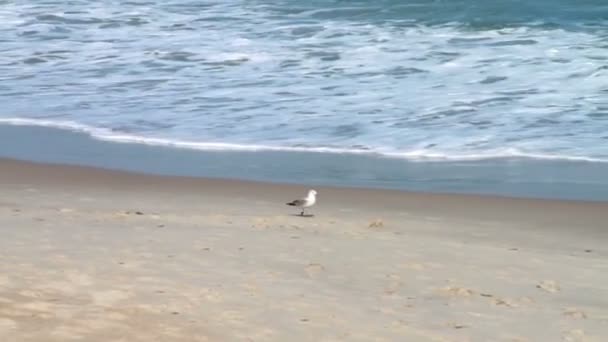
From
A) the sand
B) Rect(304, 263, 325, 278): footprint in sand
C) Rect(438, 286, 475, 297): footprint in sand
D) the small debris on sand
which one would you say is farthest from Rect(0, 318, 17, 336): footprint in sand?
the small debris on sand

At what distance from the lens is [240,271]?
6430 millimetres

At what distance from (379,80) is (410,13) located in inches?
192

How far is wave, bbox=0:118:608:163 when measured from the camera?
9656 millimetres

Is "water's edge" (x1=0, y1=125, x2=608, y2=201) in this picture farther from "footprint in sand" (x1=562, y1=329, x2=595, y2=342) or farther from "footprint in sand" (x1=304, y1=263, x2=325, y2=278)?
"footprint in sand" (x1=562, y1=329, x2=595, y2=342)

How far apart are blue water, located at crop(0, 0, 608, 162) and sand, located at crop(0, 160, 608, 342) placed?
156cm

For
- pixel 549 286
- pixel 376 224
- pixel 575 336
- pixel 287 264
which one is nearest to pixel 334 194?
pixel 376 224

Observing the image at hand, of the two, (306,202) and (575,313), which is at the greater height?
(575,313)

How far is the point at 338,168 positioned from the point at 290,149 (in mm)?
684

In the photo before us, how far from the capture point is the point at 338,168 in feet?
31.5

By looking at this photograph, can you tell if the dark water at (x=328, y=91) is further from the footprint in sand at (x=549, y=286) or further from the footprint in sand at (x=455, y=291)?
the footprint in sand at (x=455, y=291)

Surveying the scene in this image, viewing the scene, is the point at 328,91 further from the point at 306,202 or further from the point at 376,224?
the point at 376,224

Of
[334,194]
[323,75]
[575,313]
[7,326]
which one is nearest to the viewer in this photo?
[7,326]

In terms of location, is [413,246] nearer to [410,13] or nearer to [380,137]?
[380,137]

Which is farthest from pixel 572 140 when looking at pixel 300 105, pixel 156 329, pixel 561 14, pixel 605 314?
pixel 561 14
